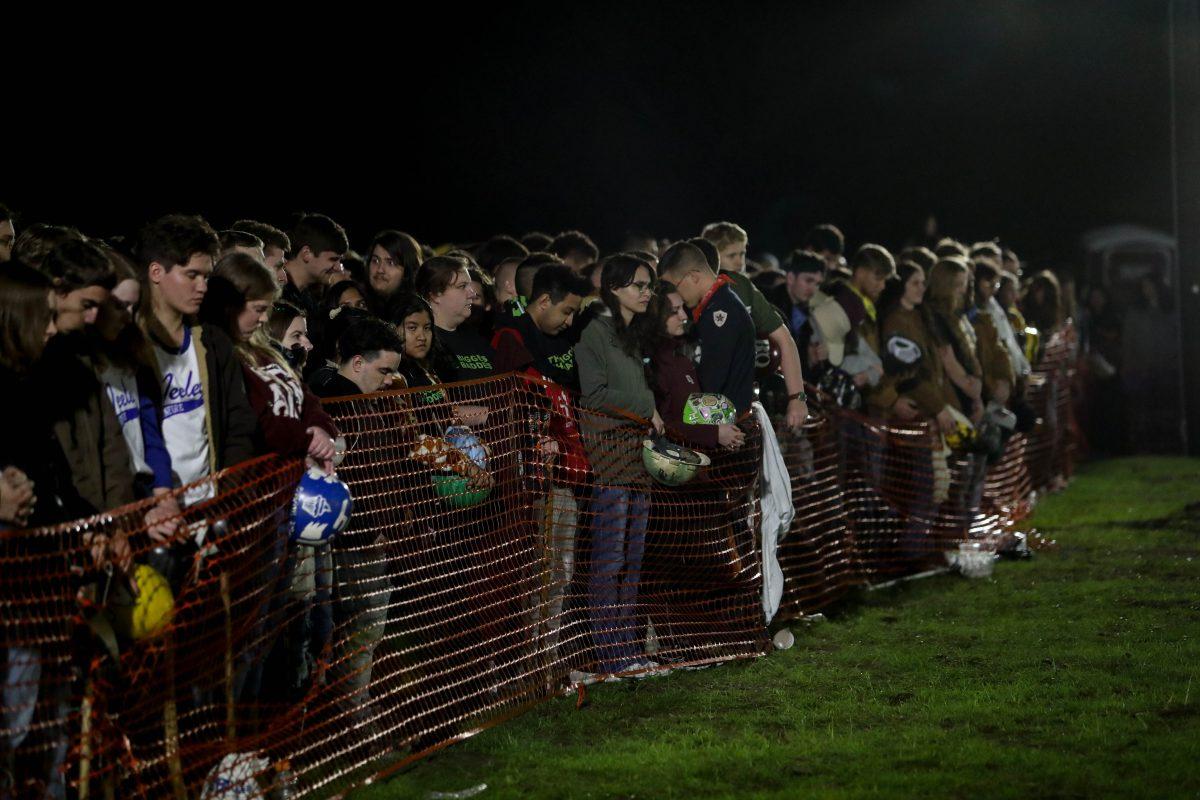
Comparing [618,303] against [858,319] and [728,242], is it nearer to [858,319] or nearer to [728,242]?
[728,242]

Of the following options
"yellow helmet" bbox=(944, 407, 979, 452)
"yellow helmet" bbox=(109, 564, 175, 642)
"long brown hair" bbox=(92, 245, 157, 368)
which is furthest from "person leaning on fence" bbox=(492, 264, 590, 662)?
"yellow helmet" bbox=(944, 407, 979, 452)

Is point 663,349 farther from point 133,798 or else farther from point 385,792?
point 133,798

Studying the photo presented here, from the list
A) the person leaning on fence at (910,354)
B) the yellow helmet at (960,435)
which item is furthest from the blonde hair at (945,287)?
the yellow helmet at (960,435)

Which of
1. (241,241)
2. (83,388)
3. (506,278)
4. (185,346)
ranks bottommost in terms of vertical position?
(83,388)

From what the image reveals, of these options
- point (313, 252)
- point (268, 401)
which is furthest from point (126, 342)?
point (313, 252)

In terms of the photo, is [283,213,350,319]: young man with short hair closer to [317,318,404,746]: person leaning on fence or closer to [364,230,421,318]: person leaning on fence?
[364,230,421,318]: person leaning on fence

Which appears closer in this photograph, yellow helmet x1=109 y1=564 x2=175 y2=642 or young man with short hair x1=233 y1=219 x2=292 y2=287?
yellow helmet x1=109 y1=564 x2=175 y2=642

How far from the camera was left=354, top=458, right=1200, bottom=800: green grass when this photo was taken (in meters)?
5.46

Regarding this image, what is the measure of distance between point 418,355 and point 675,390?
5.20 feet

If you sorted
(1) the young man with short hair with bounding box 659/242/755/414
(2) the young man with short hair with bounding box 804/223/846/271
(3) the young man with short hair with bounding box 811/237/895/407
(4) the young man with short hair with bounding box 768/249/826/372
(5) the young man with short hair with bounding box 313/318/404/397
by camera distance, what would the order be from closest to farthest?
(5) the young man with short hair with bounding box 313/318/404/397
(1) the young man with short hair with bounding box 659/242/755/414
(4) the young man with short hair with bounding box 768/249/826/372
(3) the young man with short hair with bounding box 811/237/895/407
(2) the young man with short hair with bounding box 804/223/846/271

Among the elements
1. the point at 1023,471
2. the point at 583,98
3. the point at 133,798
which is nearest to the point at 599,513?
the point at 133,798

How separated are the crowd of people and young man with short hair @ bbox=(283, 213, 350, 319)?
1 centimetres

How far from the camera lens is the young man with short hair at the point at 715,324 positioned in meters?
8.12

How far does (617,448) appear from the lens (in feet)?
24.0
